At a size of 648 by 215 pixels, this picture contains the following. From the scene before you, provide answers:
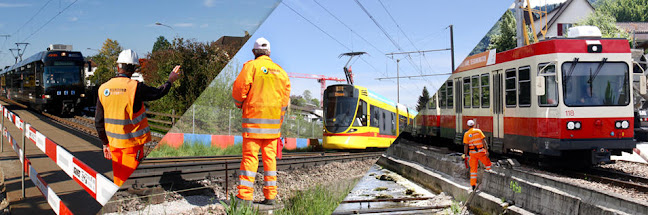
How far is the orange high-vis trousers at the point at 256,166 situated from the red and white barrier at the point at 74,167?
1.62ft

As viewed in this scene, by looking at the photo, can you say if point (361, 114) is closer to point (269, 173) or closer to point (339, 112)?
point (339, 112)

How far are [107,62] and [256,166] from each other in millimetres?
699

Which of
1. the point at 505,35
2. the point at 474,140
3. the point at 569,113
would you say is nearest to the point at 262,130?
the point at 505,35

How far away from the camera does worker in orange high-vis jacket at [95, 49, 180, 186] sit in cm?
186

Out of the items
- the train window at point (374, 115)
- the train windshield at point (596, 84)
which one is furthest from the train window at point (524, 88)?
the train window at point (374, 115)

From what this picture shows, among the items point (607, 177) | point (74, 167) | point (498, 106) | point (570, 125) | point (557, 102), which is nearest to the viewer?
point (74, 167)

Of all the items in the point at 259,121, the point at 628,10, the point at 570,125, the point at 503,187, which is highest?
the point at 628,10

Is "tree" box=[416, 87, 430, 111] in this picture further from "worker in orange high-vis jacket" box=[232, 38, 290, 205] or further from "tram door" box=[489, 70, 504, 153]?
"tram door" box=[489, 70, 504, 153]

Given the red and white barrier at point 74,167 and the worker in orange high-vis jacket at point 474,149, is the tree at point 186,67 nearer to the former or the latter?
the red and white barrier at point 74,167

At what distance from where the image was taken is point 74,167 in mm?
2426

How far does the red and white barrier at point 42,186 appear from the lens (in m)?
2.57

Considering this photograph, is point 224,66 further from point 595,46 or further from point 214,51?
point 595,46

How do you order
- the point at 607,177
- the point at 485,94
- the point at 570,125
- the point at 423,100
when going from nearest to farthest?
the point at 423,100 → the point at 485,94 → the point at 570,125 → the point at 607,177

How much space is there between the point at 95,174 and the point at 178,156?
0.56 m
